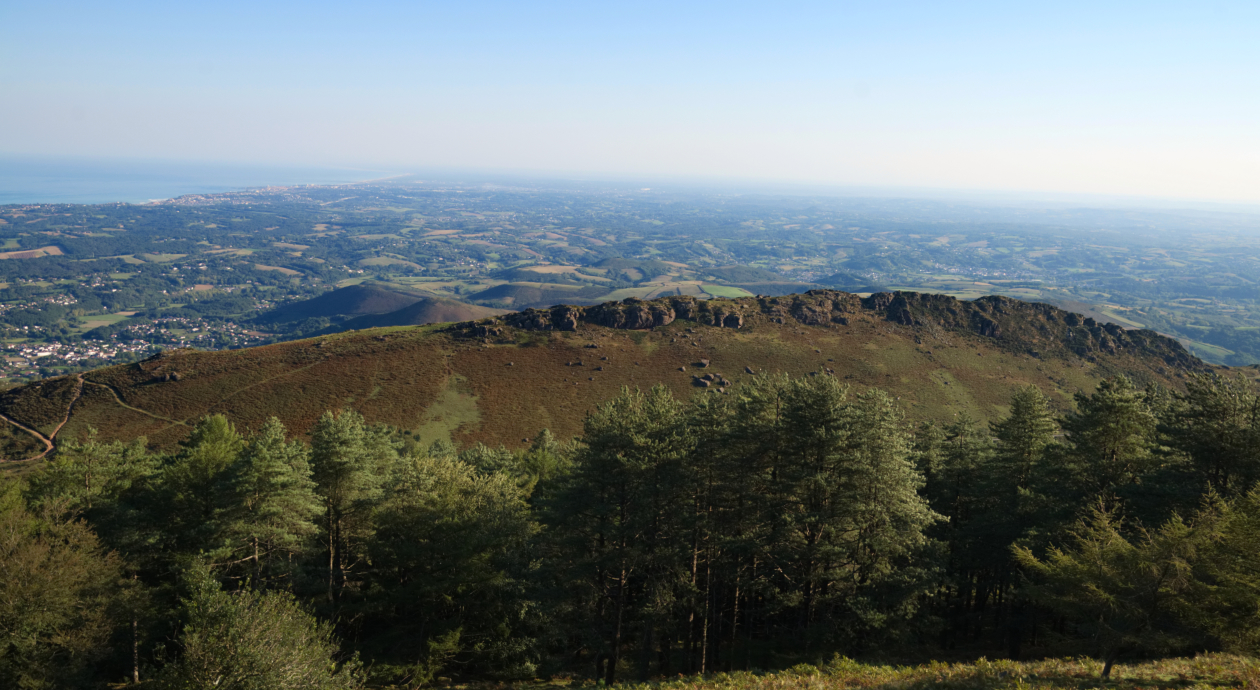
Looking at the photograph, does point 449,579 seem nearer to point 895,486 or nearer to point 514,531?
point 514,531

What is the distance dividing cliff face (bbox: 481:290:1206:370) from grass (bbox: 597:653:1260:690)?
353ft

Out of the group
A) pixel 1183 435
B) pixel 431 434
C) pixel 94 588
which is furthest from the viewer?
pixel 431 434

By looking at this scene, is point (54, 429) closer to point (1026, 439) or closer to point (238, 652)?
point (238, 652)

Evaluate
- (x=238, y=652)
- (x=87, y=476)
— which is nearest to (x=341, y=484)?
(x=87, y=476)

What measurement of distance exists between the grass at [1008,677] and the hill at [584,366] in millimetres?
70138

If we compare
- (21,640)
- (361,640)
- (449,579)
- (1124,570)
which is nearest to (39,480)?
(21,640)

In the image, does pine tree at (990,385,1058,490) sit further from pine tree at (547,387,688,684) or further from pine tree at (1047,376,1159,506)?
pine tree at (547,387,688,684)

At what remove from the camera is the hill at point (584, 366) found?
88.3 meters

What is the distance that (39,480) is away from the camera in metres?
33.4

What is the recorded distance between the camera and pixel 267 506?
28.9 metres

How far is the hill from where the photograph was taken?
8831 cm

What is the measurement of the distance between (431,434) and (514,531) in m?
65.1

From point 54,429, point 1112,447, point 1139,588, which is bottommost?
point 54,429

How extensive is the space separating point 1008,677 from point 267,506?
34717mm
